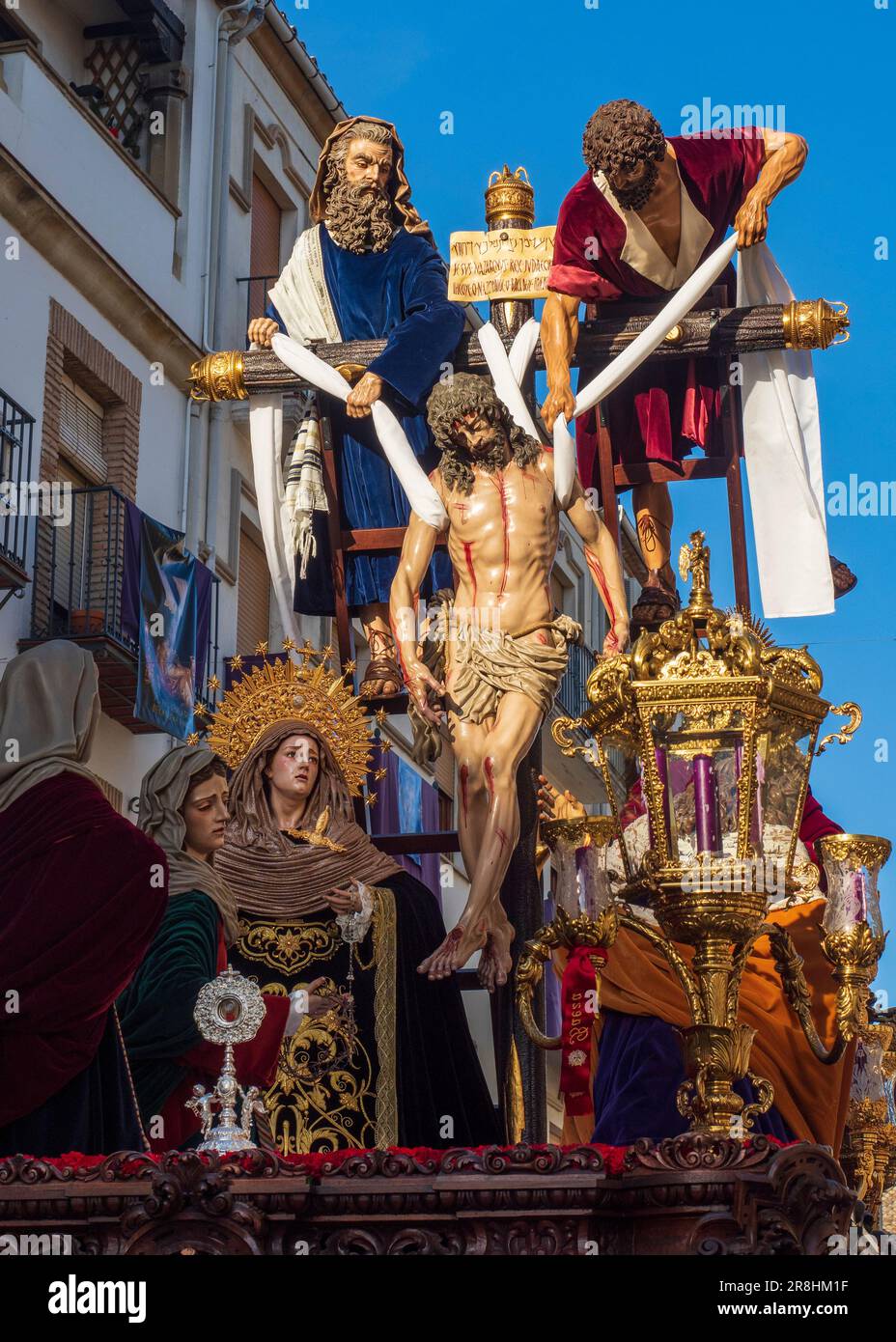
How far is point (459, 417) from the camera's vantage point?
10.1 meters

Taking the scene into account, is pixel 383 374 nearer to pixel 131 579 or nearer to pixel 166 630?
pixel 131 579

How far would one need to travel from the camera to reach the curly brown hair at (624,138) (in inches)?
421

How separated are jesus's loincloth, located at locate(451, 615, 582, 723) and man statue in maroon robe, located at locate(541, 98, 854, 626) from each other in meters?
0.76

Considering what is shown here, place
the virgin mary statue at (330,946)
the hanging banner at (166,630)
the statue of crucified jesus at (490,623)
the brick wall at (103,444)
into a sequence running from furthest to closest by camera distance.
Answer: the hanging banner at (166,630), the brick wall at (103,444), the statue of crucified jesus at (490,623), the virgin mary statue at (330,946)

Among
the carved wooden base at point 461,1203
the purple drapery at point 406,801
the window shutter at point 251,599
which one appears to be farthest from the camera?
the window shutter at point 251,599

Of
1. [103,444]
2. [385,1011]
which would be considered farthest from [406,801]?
[385,1011]

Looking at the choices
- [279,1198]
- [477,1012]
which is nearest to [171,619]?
[477,1012]

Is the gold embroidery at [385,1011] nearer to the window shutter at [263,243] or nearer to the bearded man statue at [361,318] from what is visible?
the bearded man statue at [361,318]

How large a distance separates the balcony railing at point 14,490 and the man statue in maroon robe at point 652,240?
367 centimetres

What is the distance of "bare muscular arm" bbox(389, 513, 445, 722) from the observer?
10344 mm

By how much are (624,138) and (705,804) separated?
398cm

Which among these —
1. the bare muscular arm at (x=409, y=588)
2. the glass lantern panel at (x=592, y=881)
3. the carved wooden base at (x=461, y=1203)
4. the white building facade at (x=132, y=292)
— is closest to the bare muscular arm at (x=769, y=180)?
the bare muscular arm at (x=409, y=588)

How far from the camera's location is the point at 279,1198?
21.7 ft

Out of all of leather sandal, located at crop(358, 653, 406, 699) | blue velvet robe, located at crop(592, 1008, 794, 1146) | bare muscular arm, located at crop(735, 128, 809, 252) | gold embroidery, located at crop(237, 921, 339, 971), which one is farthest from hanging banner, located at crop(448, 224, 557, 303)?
blue velvet robe, located at crop(592, 1008, 794, 1146)
